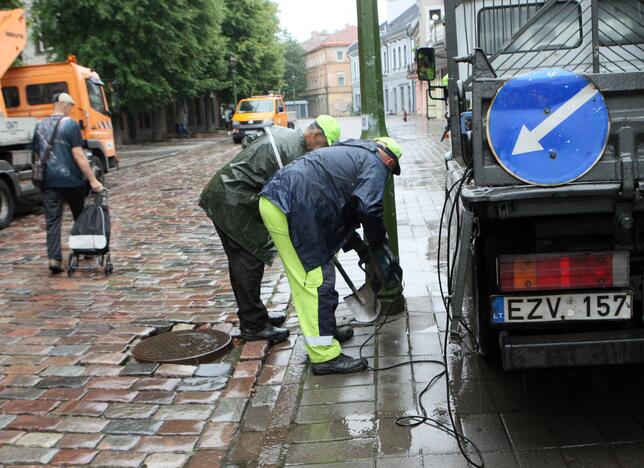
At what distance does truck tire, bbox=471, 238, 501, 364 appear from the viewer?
12.8 feet

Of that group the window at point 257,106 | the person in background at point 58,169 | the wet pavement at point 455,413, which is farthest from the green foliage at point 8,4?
the window at point 257,106

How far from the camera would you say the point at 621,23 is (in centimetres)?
660

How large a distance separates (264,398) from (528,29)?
13.9ft

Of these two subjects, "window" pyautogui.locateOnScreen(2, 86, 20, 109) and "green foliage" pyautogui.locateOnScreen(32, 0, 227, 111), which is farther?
"green foliage" pyautogui.locateOnScreen(32, 0, 227, 111)

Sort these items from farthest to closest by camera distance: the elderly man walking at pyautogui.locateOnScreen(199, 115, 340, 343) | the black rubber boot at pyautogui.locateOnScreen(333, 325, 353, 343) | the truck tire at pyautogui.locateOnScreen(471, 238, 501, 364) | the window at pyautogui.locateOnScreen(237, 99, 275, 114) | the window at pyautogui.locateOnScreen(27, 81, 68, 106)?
the window at pyautogui.locateOnScreen(237, 99, 275, 114) < the window at pyautogui.locateOnScreen(27, 81, 68, 106) < the black rubber boot at pyautogui.locateOnScreen(333, 325, 353, 343) < the elderly man walking at pyautogui.locateOnScreen(199, 115, 340, 343) < the truck tire at pyautogui.locateOnScreen(471, 238, 501, 364)

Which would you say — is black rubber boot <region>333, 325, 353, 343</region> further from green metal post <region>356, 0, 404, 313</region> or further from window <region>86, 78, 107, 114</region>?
window <region>86, 78, 107, 114</region>

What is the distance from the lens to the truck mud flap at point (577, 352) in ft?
11.3

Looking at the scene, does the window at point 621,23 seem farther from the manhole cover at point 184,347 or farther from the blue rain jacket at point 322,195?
the manhole cover at point 184,347

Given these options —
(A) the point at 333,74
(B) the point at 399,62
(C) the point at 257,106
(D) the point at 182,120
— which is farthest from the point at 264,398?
(A) the point at 333,74

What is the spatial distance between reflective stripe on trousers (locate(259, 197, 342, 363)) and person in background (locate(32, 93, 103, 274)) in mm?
3782

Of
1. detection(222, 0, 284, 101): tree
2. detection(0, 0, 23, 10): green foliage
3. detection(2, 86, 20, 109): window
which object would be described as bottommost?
detection(2, 86, 20, 109): window

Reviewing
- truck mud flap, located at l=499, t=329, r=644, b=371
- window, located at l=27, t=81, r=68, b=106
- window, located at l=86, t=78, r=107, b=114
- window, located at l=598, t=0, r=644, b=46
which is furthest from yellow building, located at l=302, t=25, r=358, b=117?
truck mud flap, located at l=499, t=329, r=644, b=371

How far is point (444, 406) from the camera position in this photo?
13.7 feet

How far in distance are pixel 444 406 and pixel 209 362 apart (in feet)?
5.81
